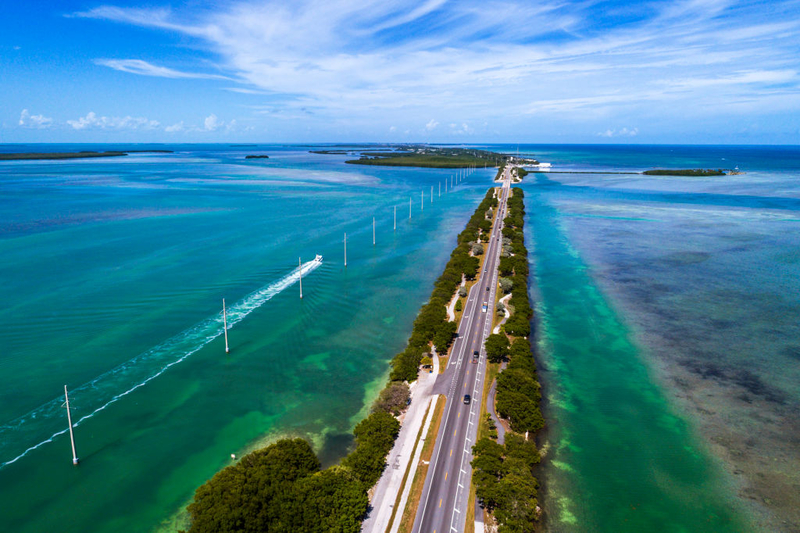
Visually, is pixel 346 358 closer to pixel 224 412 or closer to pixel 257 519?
pixel 224 412

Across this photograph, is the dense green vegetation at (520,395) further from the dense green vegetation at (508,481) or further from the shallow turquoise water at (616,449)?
the shallow turquoise water at (616,449)

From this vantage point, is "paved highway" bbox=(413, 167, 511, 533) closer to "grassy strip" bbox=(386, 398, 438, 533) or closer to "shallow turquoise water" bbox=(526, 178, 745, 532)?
"grassy strip" bbox=(386, 398, 438, 533)

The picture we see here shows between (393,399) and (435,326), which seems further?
(435,326)

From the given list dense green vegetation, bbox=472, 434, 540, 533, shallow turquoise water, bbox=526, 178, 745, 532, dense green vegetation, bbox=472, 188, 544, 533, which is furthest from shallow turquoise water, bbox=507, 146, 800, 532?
dense green vegetation, bbox=472, 188, 544, 533

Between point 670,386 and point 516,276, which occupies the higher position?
point 516,276

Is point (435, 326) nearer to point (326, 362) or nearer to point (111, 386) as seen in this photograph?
point (326, 362)

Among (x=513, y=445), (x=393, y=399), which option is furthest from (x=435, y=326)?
(x=513, y=445)

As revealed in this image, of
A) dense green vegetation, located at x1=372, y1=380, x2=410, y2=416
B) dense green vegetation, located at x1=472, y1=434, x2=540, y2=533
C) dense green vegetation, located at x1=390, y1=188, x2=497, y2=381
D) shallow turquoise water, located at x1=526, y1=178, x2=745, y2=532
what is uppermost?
dense green vegetation, located at x1=390, y1=188, x2=497, y2=381
